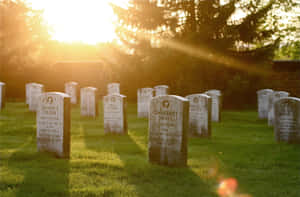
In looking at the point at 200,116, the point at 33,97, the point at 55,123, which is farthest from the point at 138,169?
the point at 33,97

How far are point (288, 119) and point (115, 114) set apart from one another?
5001 millimetres

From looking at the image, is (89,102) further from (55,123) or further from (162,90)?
(55,123)

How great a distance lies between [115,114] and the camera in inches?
451

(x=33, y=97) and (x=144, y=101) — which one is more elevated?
(x=33, y=97)

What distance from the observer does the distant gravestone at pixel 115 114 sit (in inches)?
448

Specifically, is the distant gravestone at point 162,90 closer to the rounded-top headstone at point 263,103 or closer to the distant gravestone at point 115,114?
the rounded-top headstone at point 263,103

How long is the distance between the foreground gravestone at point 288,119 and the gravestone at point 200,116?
194cm

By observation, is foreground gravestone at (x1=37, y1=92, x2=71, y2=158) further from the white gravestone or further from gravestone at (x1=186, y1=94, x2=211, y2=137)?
the white gravestone

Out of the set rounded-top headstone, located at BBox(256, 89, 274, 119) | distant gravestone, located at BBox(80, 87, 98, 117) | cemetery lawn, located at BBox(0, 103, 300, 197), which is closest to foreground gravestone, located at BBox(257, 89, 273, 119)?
rounded-top headstone, located at BBox(256, 89, 274, 119)

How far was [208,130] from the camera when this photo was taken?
36.4 ft

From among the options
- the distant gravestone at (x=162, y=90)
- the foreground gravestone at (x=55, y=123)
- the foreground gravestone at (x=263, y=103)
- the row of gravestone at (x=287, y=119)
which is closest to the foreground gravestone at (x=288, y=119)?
the row of gravestone at (x=287, y=119)

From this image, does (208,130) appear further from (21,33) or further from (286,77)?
(21,33)

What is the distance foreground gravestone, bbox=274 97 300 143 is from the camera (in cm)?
1003

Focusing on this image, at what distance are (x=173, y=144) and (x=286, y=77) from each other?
20410 millimetres
